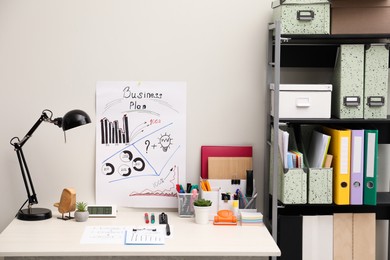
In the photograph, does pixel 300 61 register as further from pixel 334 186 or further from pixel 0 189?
pixel 0 189

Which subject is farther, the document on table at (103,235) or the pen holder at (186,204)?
the pen holder at (186,204)

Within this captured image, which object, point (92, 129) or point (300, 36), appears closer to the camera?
point (300, 36)

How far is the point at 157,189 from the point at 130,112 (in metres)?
0.40

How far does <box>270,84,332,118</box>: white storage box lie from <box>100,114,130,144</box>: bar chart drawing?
2.52 feet

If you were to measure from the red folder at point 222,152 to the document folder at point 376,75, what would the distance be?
2.09 feet

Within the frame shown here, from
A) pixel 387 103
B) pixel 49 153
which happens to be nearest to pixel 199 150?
pixel 49 153

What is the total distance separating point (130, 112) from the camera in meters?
3.29

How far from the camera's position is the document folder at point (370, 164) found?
10.00 feet

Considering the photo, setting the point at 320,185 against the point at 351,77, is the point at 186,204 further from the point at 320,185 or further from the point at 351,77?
the point at 351,77

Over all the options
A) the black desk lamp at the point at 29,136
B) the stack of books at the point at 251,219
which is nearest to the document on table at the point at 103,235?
the black desk lamp at the point at 29,136

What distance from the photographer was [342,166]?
3.04 m

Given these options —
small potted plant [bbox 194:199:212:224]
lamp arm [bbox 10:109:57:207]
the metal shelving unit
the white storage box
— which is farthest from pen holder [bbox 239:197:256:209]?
lamp arm [bbox 10:109:57:207]

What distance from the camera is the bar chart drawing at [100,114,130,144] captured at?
3.29 m

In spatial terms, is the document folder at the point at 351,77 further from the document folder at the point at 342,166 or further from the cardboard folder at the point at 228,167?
the cardboard folder at the point at 228,167
